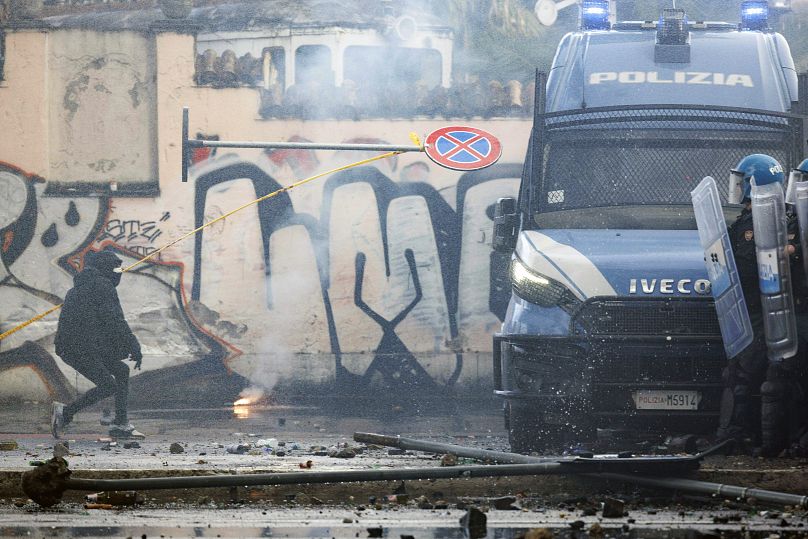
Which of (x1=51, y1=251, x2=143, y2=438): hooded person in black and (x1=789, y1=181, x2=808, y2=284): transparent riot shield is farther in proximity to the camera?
(x1=51, y1=251, x2=143, y2=438): hooded person in black

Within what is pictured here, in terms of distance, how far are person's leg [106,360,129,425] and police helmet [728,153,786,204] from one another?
5.64 m

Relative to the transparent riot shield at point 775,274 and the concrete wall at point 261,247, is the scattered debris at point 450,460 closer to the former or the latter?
the transparent riot shield at point 775,274

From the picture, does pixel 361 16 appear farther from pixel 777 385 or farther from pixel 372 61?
pixel 777 385

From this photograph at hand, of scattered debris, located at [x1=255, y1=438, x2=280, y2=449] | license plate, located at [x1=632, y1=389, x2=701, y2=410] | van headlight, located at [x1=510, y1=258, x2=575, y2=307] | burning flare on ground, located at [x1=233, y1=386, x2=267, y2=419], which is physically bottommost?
burning flare on ground, located at [x1=233, y1=386, x2=267, y2=419]


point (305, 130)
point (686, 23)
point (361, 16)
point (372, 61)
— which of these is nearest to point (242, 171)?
point (305, 130)

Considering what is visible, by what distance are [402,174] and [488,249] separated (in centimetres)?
128

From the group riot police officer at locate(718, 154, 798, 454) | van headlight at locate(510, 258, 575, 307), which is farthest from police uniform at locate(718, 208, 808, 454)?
van headlight at locate(510, 258, 575, 307)

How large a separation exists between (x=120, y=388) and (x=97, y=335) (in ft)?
1.79

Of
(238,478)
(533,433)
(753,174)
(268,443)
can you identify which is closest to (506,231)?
(533,433)

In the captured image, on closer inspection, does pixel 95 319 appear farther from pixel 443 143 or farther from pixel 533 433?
pixel 533 433

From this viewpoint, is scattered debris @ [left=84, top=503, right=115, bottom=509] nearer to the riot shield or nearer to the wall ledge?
the riot shield

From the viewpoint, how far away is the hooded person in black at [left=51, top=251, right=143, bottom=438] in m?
12.5

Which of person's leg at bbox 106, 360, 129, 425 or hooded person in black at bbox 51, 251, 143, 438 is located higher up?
hooded person in black at bbox 51, 251, 143, 438

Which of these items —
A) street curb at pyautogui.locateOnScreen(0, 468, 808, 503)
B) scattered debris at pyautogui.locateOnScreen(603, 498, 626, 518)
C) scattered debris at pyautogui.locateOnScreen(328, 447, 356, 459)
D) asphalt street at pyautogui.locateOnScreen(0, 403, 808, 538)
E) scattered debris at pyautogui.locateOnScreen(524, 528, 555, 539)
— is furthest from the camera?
scattered debris at pyautogui.locateOnScreen(328, 447, 356, 459)
